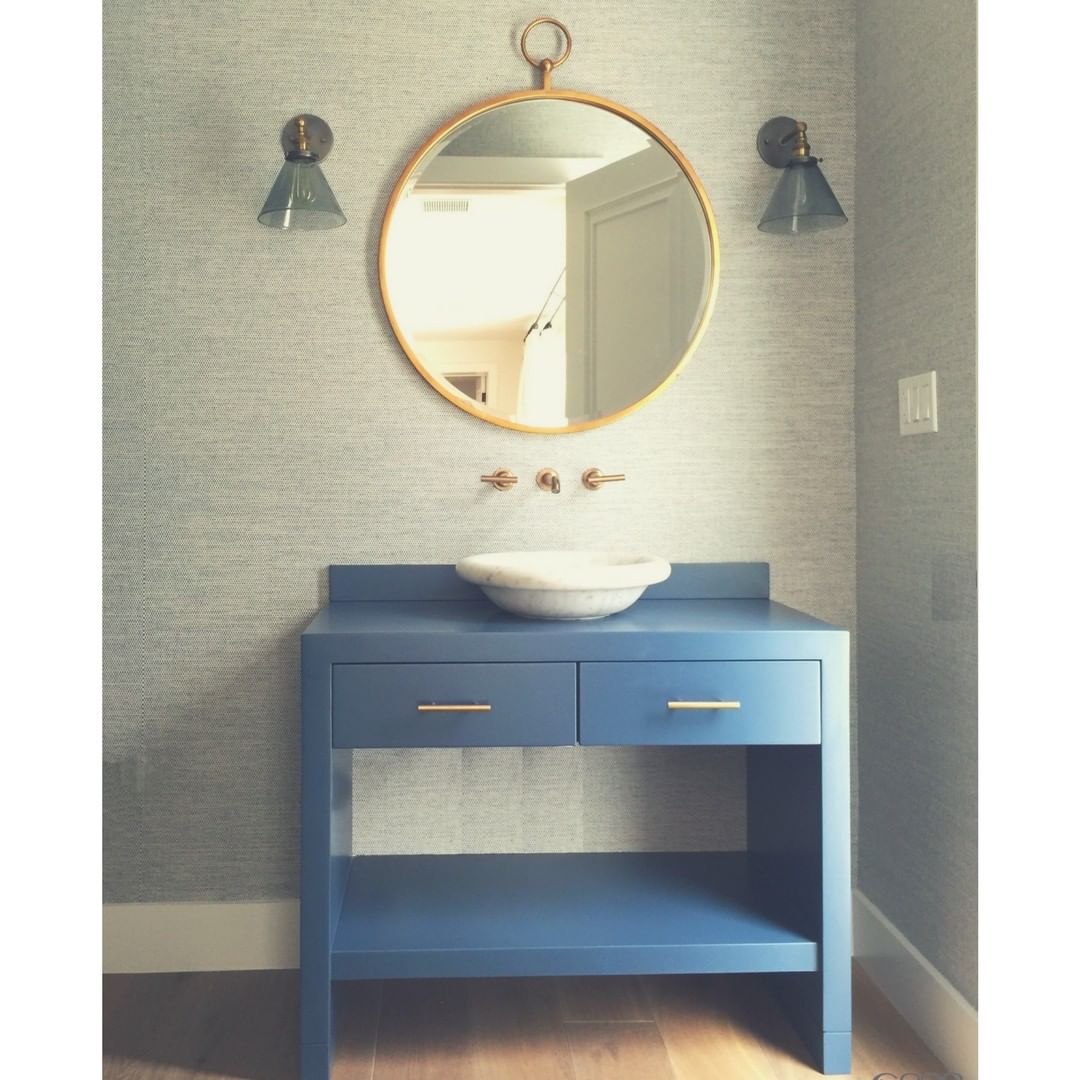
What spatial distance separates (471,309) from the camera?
218 cm

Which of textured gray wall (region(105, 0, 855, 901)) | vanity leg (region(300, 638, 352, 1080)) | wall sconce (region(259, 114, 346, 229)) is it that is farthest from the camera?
textured gray wall (region(105, 0, 855, 901))

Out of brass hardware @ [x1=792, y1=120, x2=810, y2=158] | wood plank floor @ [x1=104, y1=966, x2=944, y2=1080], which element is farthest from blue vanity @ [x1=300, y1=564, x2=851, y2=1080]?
brass hardware @ [x1=792, y1=120, x2=810, y2=158]

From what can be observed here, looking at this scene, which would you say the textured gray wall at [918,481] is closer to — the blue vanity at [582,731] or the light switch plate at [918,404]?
the light switch plate at [918,404]

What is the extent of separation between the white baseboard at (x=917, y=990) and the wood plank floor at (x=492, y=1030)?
3cm

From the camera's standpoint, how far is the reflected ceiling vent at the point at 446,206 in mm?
2170

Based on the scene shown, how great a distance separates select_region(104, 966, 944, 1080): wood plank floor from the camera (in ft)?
5.83

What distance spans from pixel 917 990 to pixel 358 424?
1.54 metres

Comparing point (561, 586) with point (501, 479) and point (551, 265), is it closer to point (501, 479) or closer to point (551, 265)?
point (501, 479)

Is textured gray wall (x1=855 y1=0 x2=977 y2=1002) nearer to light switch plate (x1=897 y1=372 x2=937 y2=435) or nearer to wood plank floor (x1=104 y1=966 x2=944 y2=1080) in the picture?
light switch plate (x1=897 y1=372 x2=937 y2=435)

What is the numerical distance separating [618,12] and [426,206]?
0.58 meters

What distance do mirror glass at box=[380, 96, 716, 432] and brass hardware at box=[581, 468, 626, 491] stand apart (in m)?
0.10

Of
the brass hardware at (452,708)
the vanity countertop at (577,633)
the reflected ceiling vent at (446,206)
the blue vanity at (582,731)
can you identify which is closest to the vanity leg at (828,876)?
the blue vanity at (582,731)

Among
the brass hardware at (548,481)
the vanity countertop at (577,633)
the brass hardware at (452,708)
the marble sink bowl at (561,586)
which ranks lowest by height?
the brass hardware at (452,708)
